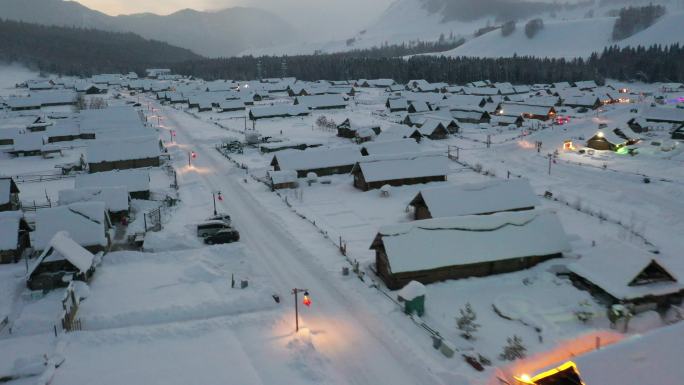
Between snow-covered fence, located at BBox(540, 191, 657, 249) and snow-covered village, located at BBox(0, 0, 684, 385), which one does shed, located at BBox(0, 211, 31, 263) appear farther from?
snow-covered fence, located at BBox(540, 191, 657, 249)

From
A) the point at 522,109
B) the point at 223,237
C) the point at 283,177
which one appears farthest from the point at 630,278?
the point at 522,109

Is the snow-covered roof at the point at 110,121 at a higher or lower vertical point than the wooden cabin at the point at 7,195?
higher

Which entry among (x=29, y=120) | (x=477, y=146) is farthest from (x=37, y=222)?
(x=29, y=120)

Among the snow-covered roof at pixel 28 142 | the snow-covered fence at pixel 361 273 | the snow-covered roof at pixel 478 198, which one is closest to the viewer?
the snow-covered fence at pixel 361 273

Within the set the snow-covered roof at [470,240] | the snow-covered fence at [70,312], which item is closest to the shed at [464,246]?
the snow-covered roof at [470,240]

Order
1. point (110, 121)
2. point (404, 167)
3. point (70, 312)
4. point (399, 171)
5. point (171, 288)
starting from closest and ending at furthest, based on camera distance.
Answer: point (70, 312), point (171, 288), point (399, 171), point (404, 167), point (110, 121)

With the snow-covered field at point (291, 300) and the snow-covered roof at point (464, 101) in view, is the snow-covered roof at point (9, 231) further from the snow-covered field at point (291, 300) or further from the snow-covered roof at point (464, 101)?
the snow-covered roof at point (464, 101)

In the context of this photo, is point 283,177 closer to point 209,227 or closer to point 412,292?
point 209,227
